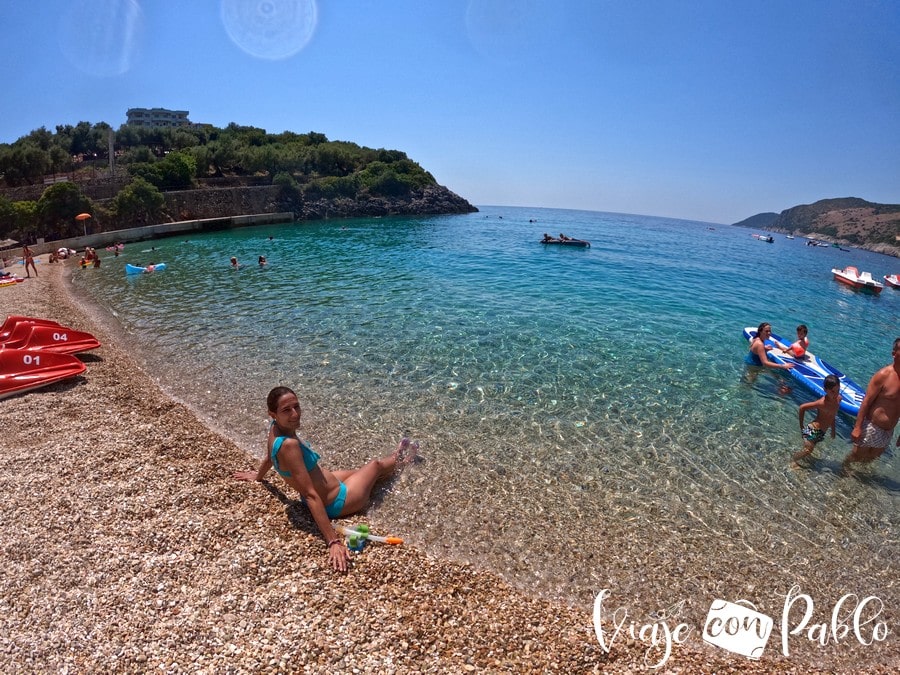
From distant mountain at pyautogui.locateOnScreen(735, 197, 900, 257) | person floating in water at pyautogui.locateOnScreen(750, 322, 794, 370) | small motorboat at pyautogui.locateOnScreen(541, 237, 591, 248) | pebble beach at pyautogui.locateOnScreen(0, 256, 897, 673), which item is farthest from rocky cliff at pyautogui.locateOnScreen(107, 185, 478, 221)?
distant mountain at pyautogui.locateOnScreen(735, 197, 900, 257)

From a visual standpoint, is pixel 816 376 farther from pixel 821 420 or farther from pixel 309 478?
pixel 309 478

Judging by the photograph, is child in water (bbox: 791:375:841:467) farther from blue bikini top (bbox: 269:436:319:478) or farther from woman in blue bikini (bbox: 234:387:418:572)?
blue bikini top (bbox: 269:436:319:478)

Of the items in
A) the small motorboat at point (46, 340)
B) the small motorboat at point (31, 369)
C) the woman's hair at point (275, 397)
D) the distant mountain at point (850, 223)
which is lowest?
the small motorboat at point (31, 369)

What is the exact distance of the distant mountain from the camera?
346 ft

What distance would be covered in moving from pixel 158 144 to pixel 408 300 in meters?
72.1

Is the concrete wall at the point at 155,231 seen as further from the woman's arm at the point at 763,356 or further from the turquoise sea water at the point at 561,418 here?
the woman's arm at the point at 763,356

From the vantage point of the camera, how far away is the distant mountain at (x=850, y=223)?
106 metres

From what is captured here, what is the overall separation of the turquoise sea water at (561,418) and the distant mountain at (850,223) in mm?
124160

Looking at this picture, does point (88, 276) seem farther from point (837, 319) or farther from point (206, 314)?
point (837, 319)

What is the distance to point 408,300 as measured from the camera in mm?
17266

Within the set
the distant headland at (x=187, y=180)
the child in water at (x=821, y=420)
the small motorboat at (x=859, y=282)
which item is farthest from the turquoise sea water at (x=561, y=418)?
the distant headland at (x=187, y=180)

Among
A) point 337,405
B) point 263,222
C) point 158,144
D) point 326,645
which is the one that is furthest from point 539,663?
point 158,144

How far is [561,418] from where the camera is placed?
27.0 feet

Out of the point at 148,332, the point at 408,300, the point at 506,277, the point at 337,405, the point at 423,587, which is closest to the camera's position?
the point at 423,587
